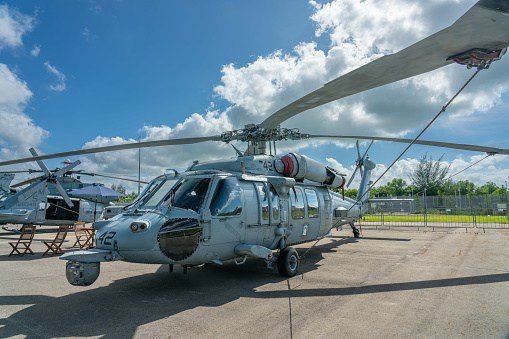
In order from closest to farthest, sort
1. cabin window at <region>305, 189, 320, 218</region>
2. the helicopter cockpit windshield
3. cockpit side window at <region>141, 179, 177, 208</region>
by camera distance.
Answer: the helicopter cockpit windshield, cockpit side window at <region>141, 179, 177, 208</region>, cabin window at <region>305, 189, 320, 218</region>

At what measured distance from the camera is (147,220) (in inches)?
226

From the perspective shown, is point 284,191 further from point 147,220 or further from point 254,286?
point 147,220

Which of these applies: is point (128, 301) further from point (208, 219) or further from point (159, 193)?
point (159, 193)

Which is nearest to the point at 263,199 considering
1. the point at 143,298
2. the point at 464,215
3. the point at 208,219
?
the point at 208,219

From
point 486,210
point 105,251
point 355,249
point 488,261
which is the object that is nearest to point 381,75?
point 105,251

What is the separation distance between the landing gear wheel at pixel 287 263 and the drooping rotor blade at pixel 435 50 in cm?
388

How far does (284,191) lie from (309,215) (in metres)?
1.64

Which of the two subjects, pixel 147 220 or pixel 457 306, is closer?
pixel 457 306

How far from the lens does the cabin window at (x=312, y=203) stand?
374 inches

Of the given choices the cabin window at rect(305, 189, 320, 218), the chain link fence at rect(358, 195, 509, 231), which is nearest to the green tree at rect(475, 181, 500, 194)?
the chain link fence at rect(358, 195, 509, 231)

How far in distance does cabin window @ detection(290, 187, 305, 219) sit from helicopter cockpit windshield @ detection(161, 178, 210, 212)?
298 centimetres

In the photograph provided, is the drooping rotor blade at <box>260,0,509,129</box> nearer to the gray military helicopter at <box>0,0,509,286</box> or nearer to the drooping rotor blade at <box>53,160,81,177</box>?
the gray military helicopter at <box>0,0,509,286</box>

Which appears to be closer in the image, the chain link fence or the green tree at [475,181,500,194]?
the chain link fence

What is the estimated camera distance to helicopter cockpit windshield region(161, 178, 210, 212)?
6273 millimetres
